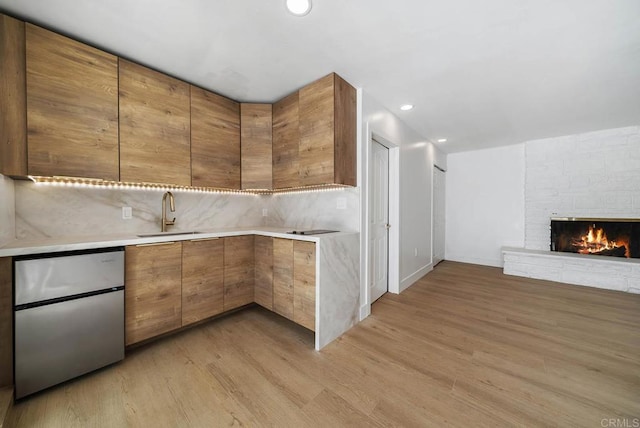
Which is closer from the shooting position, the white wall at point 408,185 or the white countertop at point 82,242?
the white countertop at point 82,242

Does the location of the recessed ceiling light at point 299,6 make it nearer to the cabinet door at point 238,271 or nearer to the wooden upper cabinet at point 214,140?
the wooden upper cabinet at point 214,140

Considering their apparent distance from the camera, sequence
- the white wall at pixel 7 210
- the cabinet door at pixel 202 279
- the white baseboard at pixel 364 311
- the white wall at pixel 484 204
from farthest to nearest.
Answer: the white wall at pixel 484 204
the white baseboard at pixel 364 311
the cabinet door at pixel 202 279
the white wall at pixel 7 210

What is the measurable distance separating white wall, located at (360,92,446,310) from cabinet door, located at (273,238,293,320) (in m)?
0.81

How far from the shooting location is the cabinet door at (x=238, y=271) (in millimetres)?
2291

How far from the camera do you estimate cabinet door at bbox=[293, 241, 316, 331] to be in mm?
1923

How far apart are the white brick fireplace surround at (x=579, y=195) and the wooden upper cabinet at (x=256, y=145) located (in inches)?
174

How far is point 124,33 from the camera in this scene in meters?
1.65

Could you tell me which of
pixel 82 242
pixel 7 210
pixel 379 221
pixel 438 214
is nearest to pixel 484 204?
pixel 438 214

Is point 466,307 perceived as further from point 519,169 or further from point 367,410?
point 519,169

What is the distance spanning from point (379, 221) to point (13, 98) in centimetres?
332

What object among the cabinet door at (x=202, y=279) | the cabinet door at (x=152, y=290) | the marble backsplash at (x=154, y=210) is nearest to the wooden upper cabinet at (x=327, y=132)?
the marble backsplash at (x=154, y=210)

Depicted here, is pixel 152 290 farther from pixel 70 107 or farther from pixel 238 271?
pixel 70 107

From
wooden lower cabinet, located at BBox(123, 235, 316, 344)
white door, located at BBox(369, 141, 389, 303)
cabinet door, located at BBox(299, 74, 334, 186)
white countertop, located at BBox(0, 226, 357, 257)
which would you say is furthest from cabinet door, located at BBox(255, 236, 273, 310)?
white door, located at BBox(369, 141, 389, 303)

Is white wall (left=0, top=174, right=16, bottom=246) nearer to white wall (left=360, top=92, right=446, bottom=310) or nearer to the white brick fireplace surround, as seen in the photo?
white wall (left=360, top=92, right=446, bottom=310)
